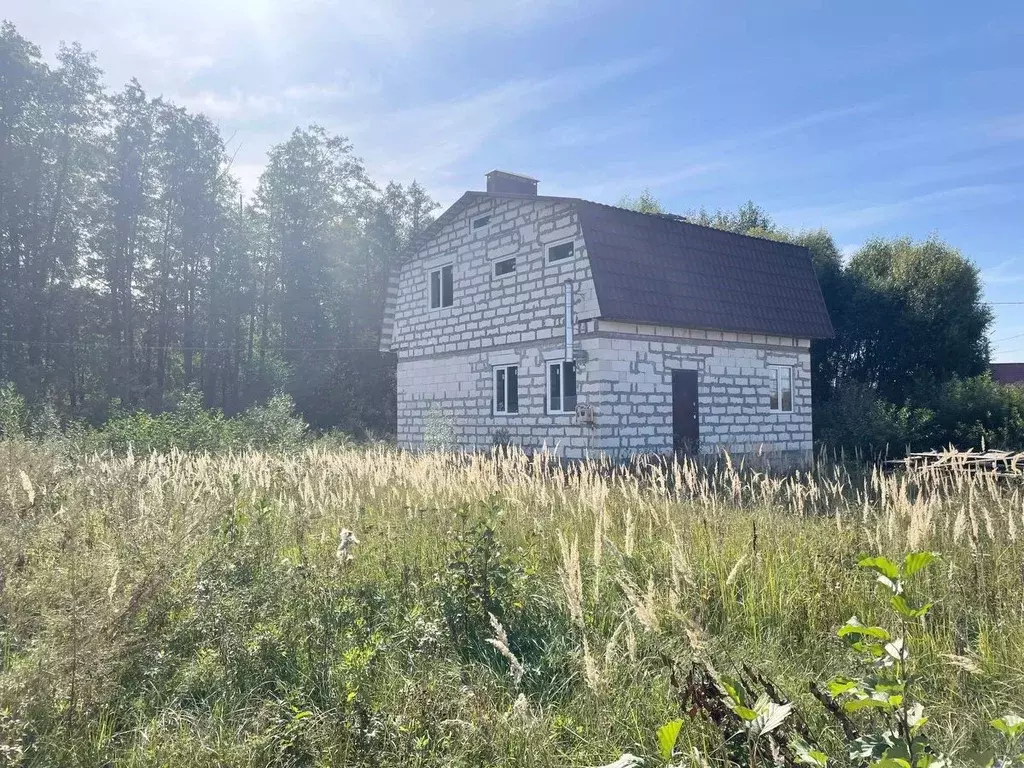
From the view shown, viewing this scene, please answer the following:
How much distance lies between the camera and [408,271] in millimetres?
18594

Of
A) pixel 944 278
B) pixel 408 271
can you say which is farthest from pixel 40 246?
pixel 944 278

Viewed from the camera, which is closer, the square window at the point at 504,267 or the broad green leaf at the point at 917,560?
the broad green leaf at the point at 917,560

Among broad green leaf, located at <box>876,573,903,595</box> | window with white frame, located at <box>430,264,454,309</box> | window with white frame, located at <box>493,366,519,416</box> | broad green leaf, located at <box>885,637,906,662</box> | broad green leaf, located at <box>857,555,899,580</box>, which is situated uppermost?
window with white frame, located at <box>430,264,454,309</box>

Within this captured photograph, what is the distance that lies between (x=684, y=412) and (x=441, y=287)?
7.02 metres

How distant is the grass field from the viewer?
2.74 m

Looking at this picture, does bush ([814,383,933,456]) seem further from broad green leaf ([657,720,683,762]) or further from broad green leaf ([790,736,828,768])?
broad green leaf ([657,720,683,762])

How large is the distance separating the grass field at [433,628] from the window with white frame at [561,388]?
8058mm

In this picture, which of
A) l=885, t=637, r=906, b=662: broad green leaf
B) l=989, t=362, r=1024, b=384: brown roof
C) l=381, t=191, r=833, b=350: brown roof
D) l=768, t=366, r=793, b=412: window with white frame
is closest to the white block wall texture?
l=768, t=366, r=793, b=412: window with white frame

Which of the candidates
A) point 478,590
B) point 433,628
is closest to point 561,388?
point 478,590

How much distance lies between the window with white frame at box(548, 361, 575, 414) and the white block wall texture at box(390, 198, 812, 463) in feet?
0.58

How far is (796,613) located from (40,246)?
101 feet

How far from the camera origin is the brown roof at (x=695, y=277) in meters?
13.3

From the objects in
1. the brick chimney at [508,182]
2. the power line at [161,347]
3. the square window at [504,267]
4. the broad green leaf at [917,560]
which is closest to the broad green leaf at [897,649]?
the broad green leaf at [917,560]

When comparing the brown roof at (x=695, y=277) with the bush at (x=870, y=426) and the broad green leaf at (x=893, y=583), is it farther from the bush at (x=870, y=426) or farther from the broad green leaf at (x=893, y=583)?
the broad green leaf at (x=893, y=583)
